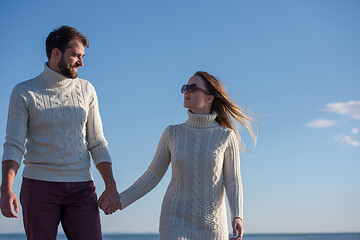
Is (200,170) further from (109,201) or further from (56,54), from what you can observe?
(56,54)

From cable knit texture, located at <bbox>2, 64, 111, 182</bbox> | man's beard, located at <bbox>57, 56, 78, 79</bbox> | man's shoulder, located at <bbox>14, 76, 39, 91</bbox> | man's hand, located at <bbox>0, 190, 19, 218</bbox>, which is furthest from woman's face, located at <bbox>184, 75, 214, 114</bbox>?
man's hand, located at <bbox>0, 190, 19, 218</bbox>

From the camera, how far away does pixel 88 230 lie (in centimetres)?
382

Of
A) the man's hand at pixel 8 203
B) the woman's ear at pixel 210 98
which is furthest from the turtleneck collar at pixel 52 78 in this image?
the woman's ear at pixel 210 98

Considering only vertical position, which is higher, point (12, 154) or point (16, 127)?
point (16, 127)

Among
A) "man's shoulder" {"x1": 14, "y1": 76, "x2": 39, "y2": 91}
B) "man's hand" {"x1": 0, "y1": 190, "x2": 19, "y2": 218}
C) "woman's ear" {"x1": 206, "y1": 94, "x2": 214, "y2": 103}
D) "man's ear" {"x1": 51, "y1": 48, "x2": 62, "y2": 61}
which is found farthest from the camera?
"woman's ear" {"x1": 206, "y1": 94, "x2": 214, "y2": 103}

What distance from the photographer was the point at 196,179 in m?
4.31

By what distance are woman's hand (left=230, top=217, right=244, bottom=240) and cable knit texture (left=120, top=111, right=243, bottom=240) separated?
0.24ft

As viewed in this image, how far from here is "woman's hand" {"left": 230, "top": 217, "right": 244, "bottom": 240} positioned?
4.10m

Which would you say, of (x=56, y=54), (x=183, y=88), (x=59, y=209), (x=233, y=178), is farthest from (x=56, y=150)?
(x=233, y=178)

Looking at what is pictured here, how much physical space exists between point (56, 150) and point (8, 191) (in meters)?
0.50

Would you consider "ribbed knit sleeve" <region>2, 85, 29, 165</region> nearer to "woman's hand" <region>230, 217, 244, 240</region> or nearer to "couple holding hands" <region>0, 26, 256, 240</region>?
"couple holding hands" <region>0, 26, 256, 240</region>

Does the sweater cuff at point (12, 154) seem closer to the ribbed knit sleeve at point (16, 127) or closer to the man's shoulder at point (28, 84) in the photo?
the ribbed knit sleeve at point (16, 127)

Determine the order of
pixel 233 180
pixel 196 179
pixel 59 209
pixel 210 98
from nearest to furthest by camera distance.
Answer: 1. pixel 59 209
2. pixel 196 179
3. pixel 233 180
4. pixel 210 98

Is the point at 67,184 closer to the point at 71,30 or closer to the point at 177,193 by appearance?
the point at 177,193
